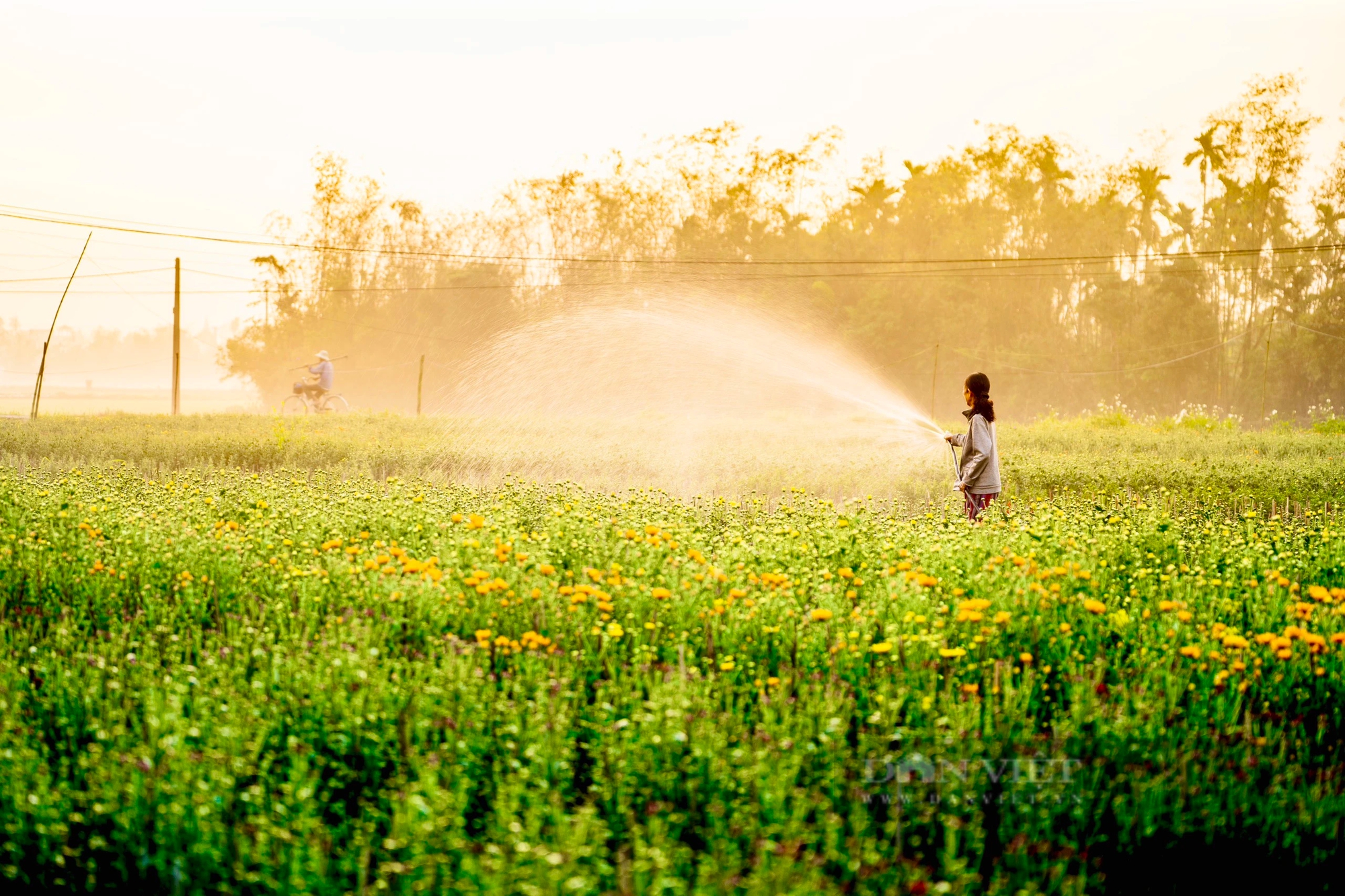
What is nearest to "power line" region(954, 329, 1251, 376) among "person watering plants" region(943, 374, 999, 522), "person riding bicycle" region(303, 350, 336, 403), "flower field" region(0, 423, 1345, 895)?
"person riding bicycle" region(303, 350, 336, 403)

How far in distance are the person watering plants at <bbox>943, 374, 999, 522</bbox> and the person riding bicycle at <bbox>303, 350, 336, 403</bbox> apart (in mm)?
22806

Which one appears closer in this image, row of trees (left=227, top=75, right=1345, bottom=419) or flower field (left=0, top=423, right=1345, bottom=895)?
flower field (left=0, top=423, right=1345, bottom=895)

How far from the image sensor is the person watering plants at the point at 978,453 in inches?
349

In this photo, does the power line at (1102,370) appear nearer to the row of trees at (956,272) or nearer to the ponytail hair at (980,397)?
the row of trees at (956,272)

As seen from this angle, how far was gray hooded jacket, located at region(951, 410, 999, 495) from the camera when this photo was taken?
29.2ft

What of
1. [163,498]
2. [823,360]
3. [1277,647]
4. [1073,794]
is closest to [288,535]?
[163,498]

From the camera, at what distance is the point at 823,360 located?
53.5m

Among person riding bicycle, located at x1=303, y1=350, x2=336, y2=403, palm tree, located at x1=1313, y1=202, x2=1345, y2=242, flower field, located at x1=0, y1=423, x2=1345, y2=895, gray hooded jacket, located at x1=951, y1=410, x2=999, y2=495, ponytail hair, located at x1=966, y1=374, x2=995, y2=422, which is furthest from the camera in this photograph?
palm tree, located at x1=1313, y1=202, x2=1345, y2=242

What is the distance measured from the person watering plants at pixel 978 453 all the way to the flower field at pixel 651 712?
2.29 metres

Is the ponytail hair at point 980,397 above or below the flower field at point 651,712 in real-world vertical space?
above

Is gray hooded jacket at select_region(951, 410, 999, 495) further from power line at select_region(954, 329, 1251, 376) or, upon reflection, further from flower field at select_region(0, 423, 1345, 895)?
power line at select_region(954, 329, 1251, 376)

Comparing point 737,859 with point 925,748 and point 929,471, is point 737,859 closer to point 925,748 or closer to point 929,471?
point 925,748

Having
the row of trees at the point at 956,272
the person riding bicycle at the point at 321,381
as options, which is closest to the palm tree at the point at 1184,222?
the row of trees at the point at 956,272

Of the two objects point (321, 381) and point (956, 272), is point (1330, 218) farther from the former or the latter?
point (321, 381)
